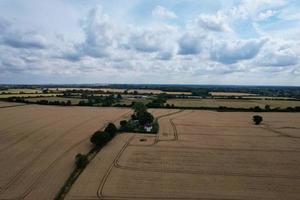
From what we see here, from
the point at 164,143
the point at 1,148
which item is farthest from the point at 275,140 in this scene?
the point at 1,148

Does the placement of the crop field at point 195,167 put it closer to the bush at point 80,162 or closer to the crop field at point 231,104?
the bush at point 80,162

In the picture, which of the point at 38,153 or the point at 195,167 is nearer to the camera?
the point at 195,167

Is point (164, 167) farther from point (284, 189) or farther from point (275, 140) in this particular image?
point (275, 140)

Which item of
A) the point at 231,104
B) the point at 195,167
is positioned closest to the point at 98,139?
the point at 195,167

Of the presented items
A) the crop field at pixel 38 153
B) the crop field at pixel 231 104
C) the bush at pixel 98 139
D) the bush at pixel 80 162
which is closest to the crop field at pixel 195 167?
the bush at pixel 80 162

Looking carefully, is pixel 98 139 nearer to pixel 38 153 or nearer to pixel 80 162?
pixel 38 153
